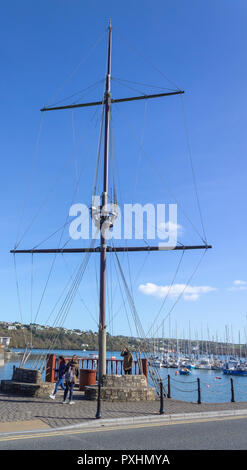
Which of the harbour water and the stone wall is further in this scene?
the harbour water

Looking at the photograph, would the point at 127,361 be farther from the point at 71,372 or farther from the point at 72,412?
the point at 72,412

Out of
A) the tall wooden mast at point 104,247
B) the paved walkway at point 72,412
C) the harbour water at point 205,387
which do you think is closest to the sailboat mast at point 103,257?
the tall wooden mast at point 104,247

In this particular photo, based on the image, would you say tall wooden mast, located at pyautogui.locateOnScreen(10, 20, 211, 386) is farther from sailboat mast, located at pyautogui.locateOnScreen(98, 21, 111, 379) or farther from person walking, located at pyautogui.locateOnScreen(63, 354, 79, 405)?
person walking, located at pyautogui.locateOnScreen(63, 354, 79, 405)

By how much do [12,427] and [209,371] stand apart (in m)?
102

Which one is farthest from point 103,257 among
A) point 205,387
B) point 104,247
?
point 205,387

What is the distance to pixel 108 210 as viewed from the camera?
694 inches

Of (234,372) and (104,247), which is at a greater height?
(104,247)

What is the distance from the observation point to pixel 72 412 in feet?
35.4

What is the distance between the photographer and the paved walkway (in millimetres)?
9188

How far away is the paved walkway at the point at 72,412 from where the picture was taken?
30.1 feet

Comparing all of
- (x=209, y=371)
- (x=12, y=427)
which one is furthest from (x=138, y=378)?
(x=209, y=371)

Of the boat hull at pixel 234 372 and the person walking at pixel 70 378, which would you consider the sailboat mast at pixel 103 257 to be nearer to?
the person walking at pixel 70 378

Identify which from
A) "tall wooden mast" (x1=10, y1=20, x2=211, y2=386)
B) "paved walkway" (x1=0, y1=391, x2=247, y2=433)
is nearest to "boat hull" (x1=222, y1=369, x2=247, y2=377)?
"tall wooden mast" (x1=10, y1=20, x2=211, y2=386)
